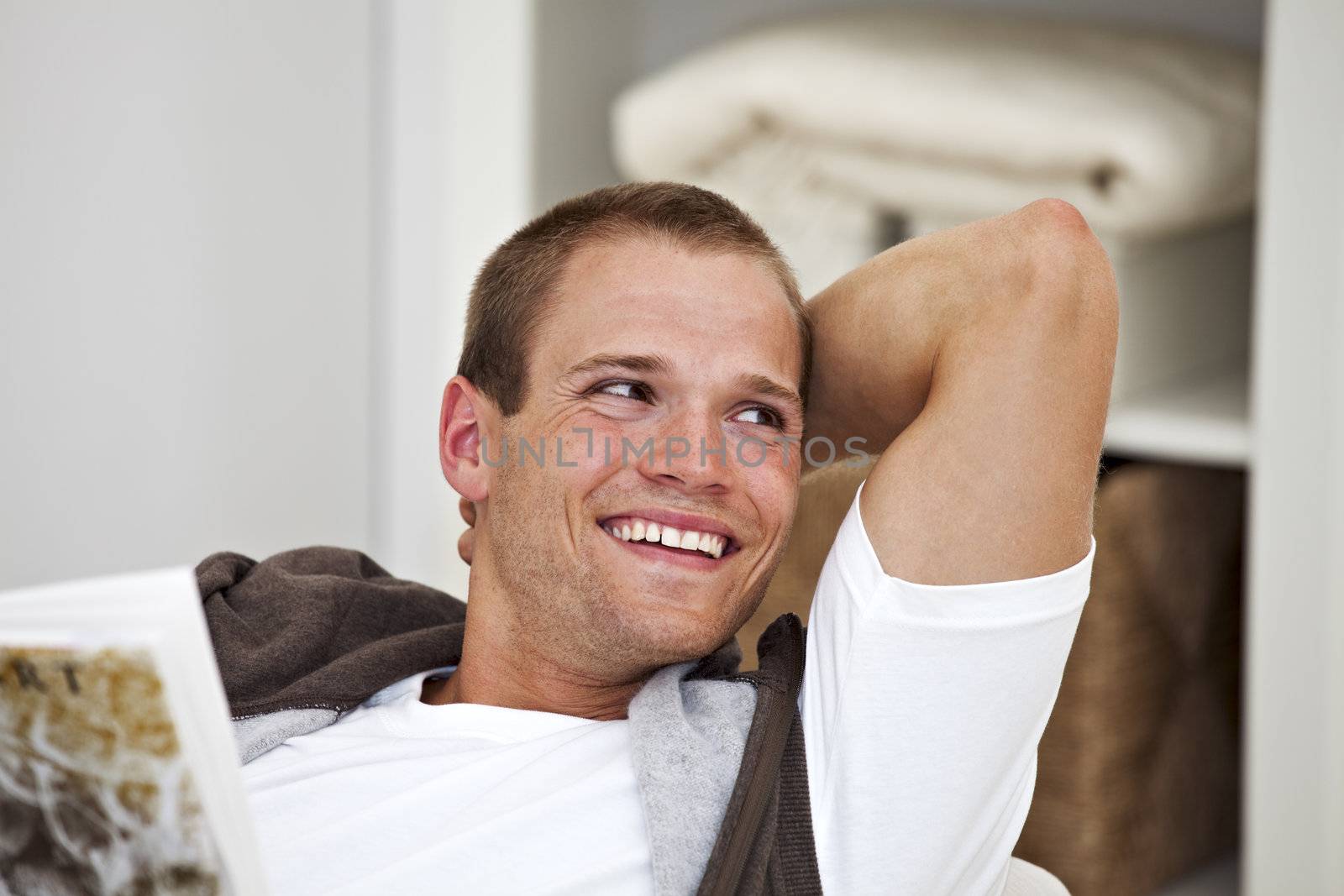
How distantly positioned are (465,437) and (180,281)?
115cm

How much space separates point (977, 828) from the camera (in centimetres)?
83

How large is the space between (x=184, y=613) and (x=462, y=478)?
18.4 inches

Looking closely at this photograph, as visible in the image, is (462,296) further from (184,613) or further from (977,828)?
(184,613)

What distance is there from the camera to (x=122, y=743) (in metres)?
0.60

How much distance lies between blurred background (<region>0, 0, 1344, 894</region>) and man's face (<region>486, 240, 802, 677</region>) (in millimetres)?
477

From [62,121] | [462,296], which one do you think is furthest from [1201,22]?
[62,121]

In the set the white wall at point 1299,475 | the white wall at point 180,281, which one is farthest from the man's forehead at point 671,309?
the white wall at point 180,281

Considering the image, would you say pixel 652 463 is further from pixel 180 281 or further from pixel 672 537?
pixel 180 281

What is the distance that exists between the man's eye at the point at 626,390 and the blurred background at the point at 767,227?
49 centimetres

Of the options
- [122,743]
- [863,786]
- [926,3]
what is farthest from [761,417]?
[926,3]

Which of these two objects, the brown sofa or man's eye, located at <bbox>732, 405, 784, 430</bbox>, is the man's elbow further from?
the brown sofa

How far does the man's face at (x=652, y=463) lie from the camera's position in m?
0.90

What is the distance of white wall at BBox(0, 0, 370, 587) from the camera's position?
1.88m

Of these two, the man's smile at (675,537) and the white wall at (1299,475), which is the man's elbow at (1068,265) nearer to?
the man's smile at (675,537)
